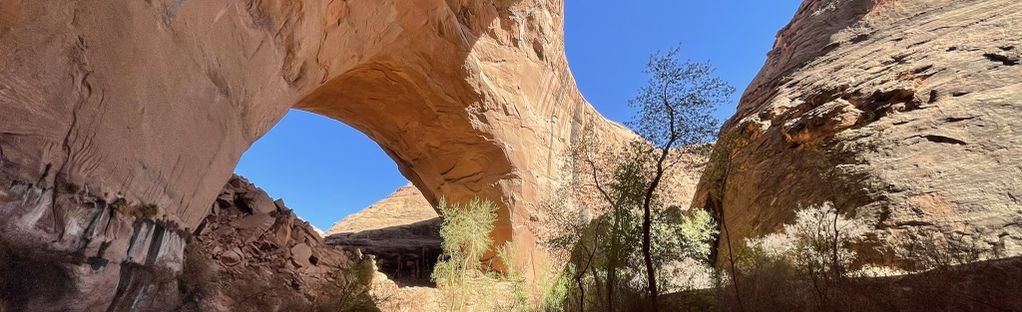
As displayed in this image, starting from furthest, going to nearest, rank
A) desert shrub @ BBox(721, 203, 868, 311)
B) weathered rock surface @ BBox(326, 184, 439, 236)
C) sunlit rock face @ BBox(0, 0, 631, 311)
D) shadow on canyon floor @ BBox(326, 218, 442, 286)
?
weathered rock surface @ BBox(326, 184, 439, 236)
shadow on canyon floor @ BBox(326, 218, 442, 286)
desert shrub @ BBox(721, 203, 868, 311)
sunlit rock face @ BBox(0, 0, 631, 311)

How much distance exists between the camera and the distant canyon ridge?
4.30m

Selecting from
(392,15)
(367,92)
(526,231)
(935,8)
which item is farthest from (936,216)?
(367,92)

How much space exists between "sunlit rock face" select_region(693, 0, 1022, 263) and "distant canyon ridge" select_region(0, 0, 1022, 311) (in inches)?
1.8

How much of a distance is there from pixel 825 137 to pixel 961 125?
245cm

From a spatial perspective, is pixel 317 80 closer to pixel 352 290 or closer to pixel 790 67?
pixel 352 290

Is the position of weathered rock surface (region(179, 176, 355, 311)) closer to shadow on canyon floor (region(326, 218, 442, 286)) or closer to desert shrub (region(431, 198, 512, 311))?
desert shrub (region(431, 198, 512, 311))

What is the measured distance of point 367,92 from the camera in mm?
14508

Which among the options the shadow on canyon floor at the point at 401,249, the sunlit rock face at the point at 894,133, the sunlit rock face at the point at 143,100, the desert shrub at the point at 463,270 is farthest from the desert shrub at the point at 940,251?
the shadow on canyon floor at the point at 401,249

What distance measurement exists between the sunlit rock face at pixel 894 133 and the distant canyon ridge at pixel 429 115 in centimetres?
5

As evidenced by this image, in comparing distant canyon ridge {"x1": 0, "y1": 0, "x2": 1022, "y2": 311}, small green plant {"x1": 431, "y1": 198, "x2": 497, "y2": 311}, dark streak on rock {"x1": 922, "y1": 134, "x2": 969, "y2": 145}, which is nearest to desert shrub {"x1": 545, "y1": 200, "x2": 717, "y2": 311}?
distant canyon ridge {"x1": 0, "y1": 0, "x2": 1022, "y2": 311}

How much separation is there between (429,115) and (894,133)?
37.7 ft

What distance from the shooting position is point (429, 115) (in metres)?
15.3

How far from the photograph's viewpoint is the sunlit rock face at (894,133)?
8422 mm

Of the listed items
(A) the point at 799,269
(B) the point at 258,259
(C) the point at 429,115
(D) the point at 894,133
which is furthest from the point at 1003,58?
(B) the point at 258,259
